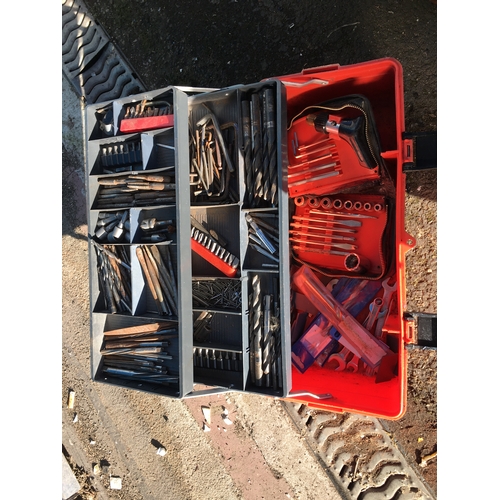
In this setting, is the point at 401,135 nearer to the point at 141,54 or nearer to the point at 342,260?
the point at 342,260

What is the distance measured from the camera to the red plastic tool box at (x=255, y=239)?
2516mm

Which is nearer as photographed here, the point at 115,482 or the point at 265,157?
the point at 265,157

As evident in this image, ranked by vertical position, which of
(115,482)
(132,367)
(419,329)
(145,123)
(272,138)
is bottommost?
(115,482)

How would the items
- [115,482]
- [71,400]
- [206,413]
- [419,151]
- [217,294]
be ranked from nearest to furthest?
[419,151], [217,294], [206,413], [115,482], [71,400]

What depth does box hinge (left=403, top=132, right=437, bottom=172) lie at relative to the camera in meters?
2.41

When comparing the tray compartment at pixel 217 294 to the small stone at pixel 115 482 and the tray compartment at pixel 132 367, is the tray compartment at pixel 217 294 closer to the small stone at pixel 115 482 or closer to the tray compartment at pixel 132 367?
the tray compartment at pixel 132 367

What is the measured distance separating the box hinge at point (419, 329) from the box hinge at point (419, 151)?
0.84 m

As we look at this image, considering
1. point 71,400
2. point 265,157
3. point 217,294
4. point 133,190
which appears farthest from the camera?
point 71,400

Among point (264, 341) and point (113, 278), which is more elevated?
point (113, 278)

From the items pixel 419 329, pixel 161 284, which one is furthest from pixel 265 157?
pixel 419 329

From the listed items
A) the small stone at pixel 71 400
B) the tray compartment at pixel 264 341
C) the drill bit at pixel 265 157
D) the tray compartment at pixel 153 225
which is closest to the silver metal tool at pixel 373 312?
the tray compartment at pixel 264 341

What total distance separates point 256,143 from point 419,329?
144 cm

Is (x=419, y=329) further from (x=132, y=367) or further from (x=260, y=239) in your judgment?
(x=132, y=367)

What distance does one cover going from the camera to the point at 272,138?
8.30 ft
